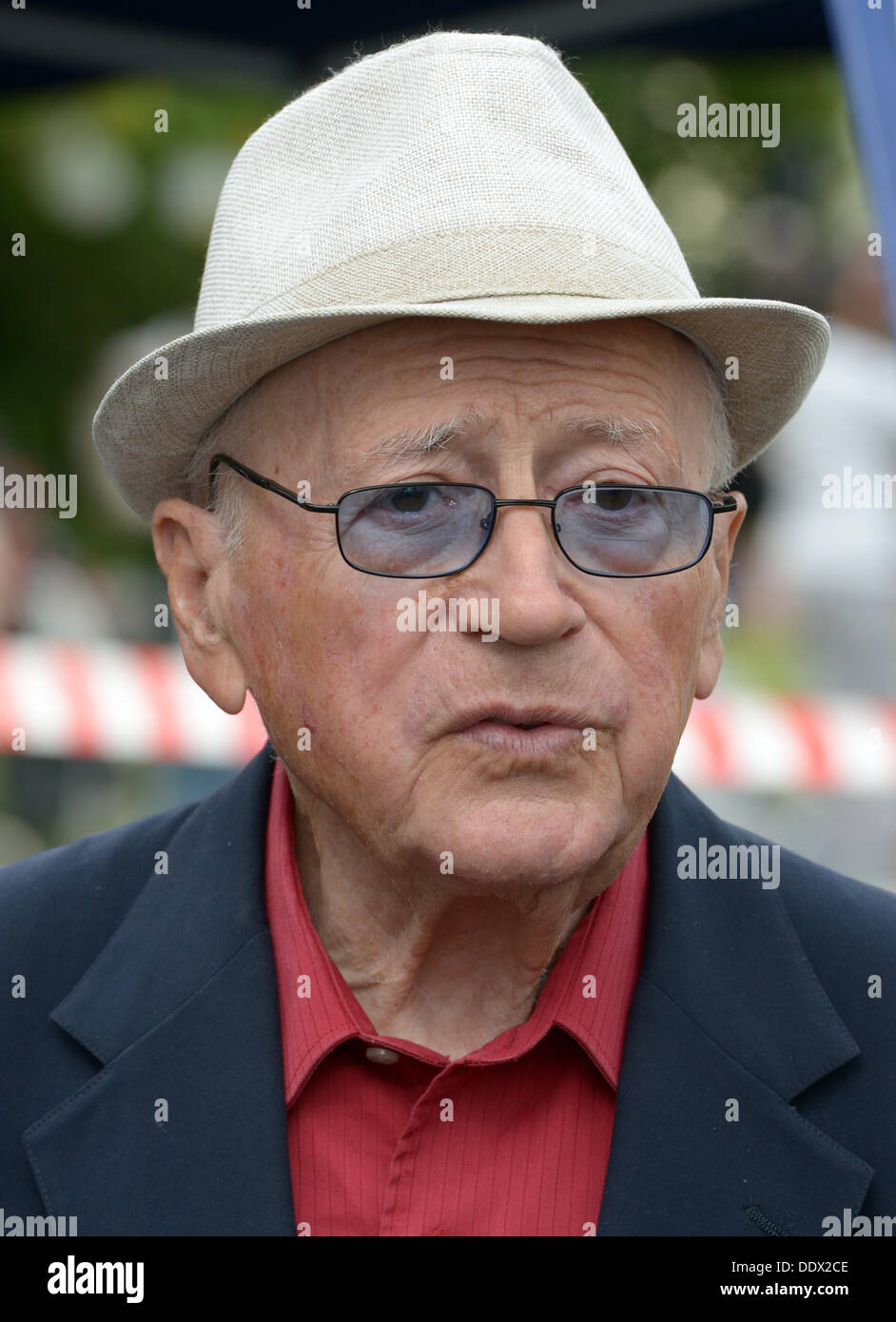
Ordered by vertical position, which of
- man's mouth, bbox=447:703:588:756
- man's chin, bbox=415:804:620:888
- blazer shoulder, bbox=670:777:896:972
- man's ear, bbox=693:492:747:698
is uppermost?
man's ear, bbox=693:492:747:698

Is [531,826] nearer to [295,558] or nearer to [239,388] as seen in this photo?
[295,558]

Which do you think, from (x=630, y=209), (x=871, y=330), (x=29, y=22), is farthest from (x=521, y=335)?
(x=29, y=22)

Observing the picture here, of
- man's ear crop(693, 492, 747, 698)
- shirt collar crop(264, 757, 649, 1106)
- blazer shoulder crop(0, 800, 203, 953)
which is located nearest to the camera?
shirt collar crop(264, 757, 649, 1106)

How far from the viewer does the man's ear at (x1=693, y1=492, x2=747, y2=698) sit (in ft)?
9.27

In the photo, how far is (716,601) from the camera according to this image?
113 inches

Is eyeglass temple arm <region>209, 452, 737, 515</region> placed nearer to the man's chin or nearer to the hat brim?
the hat brim

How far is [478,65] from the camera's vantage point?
2699 millimetres

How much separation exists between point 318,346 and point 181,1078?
124 centimetres

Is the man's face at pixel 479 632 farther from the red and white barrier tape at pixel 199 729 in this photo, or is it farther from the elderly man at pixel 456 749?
the red and white barrier tape at pixel 199 729

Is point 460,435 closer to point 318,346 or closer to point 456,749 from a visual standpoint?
point 318,346

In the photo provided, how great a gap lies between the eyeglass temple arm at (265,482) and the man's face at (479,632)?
0.02 metres

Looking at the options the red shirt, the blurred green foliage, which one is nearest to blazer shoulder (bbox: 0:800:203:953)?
the red shirt

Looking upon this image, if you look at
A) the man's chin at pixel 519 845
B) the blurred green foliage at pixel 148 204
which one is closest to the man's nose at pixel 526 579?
the man's chin at pixel 519 845

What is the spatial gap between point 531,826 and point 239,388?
921mm
